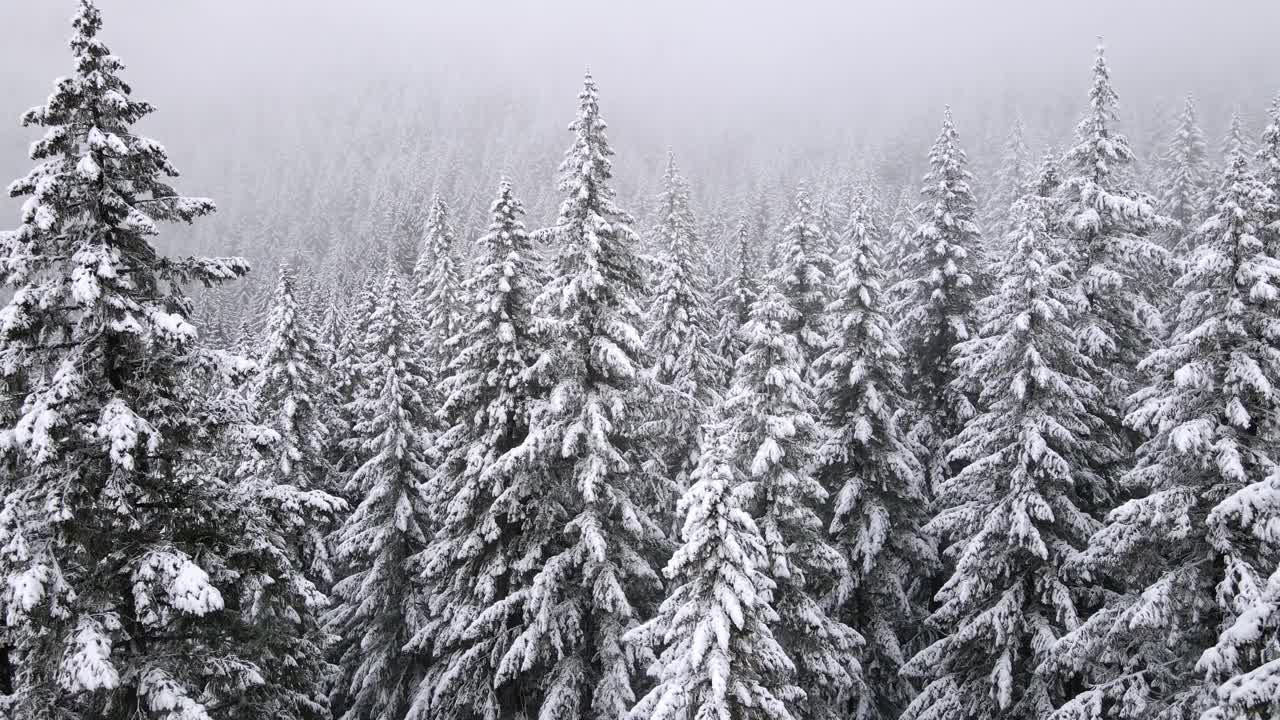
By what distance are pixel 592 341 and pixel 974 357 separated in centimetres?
994

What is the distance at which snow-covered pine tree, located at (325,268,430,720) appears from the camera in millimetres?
20891

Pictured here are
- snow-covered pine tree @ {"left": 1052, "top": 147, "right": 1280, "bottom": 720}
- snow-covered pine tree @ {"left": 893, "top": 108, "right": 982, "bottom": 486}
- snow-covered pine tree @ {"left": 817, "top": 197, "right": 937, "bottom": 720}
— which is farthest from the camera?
snow-covered pine tree @ {"left": 893, "top": 108, "right": 982, "bottom": 486}

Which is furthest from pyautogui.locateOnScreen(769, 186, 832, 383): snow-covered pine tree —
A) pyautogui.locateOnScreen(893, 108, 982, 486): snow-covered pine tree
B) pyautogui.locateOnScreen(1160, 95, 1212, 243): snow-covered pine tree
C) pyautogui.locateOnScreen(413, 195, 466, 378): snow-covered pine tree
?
pyautogui.locateOnScreen(1160, 95, 1212, 243): snow-covered pine tree

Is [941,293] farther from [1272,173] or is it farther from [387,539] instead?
[387,539]

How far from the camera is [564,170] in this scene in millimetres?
16375

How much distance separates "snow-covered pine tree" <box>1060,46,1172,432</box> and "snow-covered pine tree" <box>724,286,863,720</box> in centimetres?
784

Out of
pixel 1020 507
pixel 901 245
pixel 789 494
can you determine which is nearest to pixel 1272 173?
pixel 1020 507

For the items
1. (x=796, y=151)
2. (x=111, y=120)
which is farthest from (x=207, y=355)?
(x=796, y=151)

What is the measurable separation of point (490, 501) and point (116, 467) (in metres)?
9.61

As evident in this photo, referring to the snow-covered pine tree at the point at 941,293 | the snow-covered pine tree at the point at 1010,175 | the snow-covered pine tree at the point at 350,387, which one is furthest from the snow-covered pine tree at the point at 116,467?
the snow-covered pine tree at the point at 1010,175

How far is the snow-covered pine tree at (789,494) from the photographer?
14.7 m

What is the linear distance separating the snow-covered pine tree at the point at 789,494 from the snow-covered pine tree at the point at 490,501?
15.7 feet

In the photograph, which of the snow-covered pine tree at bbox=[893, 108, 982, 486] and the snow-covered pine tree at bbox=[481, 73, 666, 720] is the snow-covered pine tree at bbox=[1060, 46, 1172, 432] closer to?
the snow-covered pine tree at bbox=[893, 108, 982, 486]

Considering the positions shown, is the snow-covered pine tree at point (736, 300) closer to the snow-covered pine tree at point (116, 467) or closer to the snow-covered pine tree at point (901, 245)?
the snow-covered pine tree at point (901, 245)
